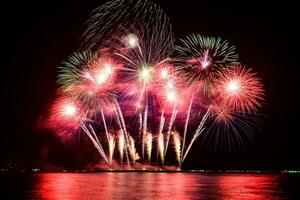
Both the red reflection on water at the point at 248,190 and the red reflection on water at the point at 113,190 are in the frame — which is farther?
the red reflection on water at the point at 248,190

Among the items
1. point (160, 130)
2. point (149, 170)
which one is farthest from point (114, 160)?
point (160, 130)

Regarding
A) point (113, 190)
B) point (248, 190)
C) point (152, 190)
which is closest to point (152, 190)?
point (152, 190)

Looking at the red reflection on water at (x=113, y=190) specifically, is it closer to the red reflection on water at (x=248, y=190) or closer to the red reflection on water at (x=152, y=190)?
the red reflection on water at (x=152, y=190)

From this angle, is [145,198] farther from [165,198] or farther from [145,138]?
[145,138]

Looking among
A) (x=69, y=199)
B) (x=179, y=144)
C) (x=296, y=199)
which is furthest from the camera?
(x=179, y=144)

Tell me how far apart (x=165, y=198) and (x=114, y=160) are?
6054 centimetres

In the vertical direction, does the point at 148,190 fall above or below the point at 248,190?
below

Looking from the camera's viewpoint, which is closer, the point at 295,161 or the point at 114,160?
the point at 114,160

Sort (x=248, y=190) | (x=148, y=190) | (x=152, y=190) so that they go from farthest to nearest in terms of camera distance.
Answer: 1. (x=248, y=190)
2. (x=152, y=190)
3. (x=148, y=190)

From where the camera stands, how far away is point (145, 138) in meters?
66.8

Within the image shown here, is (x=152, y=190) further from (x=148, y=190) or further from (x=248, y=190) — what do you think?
(x=248, y=190)

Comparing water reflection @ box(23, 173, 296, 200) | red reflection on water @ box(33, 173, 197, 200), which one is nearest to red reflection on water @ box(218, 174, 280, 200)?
water reflection @ box(23, 173, 296, 200)

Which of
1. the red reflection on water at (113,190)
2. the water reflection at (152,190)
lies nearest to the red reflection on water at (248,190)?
the water reflection at (152,190)

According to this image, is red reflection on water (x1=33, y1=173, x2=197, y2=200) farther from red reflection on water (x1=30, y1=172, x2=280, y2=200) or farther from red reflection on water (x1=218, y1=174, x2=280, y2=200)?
red reflection on water (x1=218, y1=174, x2=280, y2=200)
